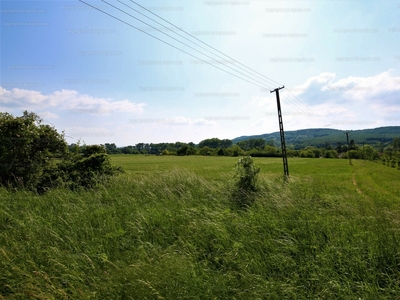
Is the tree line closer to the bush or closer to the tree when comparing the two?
the tree

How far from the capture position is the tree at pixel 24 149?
1024cm

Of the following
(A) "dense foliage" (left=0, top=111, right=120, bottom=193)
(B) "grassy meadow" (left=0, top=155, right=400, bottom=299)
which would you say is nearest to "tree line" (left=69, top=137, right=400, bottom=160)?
(A) "dense foliage" (left=0, top=111, right=120, bottom=193)

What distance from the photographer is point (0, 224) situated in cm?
555

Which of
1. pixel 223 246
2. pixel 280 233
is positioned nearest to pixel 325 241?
pixel 280 233

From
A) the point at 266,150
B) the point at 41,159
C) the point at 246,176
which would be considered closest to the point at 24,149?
the point at 41,159

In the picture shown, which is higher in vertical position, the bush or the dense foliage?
the dense foliage

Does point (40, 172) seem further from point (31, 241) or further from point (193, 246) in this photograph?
point (193, 246)

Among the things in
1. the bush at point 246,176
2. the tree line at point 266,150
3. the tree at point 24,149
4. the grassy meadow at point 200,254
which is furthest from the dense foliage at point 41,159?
the tree line at point 266,150

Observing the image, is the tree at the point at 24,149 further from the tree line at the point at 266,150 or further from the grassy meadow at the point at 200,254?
the tree line at the point at 266,150

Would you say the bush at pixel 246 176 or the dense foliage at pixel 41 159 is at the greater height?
the dense foliage at pixel 41 159

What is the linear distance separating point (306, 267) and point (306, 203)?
11.2ft

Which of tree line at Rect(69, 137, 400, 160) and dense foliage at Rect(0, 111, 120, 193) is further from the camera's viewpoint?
tree line at Rect(69, 137, 400, 160)

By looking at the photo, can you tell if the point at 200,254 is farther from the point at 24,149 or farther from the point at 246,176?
the point at 24,149

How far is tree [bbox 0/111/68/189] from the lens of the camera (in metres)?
10.2
